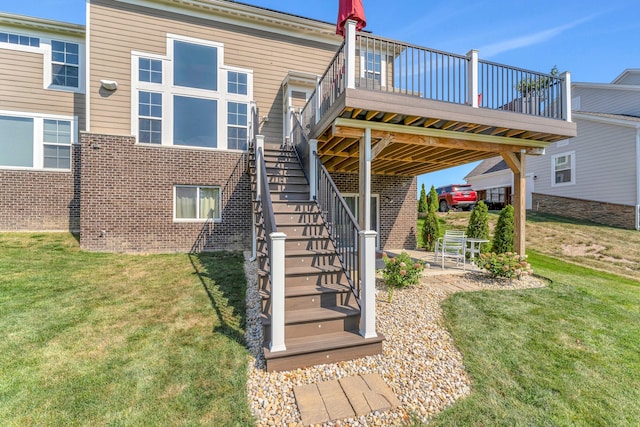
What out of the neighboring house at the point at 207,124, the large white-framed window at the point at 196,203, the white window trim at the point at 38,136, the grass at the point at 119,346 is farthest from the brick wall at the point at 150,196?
the white window trim at the point at 38,136

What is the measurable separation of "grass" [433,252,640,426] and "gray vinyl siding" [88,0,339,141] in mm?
7571

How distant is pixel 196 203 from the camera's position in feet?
27.0

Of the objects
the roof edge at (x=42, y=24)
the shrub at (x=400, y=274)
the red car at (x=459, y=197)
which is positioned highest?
the roof edge at (x=42, y=24)

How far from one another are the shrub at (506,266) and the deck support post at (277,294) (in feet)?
16.1

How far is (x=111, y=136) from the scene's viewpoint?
24.8 feet

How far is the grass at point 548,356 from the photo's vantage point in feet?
8.46

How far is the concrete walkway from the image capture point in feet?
7.96

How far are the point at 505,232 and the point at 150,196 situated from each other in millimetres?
9493

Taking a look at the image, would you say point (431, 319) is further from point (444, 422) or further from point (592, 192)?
point (592, 192)

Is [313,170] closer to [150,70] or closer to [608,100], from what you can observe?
[150,70]

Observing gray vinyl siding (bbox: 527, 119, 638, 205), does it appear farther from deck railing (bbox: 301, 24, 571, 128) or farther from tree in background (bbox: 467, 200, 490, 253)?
deck railing (bbox: 301, 24, 571, 128)

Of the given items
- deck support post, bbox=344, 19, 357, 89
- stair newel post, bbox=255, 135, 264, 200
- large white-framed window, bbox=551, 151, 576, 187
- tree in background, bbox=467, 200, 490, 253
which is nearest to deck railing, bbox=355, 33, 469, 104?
deck support post, bbox=344, 19, 357, 89

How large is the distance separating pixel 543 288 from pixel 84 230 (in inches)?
417

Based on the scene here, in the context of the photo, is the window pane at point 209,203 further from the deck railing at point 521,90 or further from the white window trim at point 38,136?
the deck railing at point 521,90
